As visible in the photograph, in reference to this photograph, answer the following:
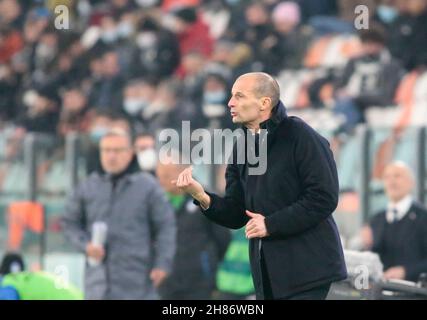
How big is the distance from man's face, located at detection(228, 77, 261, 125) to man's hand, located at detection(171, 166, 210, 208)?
1.26 feet

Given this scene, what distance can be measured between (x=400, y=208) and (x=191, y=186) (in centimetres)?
474

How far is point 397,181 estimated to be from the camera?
1331 centimetres

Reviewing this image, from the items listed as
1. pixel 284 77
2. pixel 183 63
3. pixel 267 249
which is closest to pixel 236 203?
pixel 267 249

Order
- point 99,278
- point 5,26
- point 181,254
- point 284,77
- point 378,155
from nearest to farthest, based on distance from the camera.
Answer: point 99,278 → point 181,254 → point 378,155 → point 284,77 → point 5,26

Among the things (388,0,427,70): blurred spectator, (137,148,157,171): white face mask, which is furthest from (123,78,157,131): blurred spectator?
(137,148,157,171): white face mask

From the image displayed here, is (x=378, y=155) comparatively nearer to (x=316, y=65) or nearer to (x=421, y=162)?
(x=421, y=162)

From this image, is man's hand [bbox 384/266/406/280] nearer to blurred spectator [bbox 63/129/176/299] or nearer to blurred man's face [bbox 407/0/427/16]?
blurred spectator [bbox 63/129/176/299]

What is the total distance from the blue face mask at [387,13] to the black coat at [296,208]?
861 cm

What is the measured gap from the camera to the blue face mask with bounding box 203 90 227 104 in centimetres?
1728

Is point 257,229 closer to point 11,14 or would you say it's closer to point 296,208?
point 296,208

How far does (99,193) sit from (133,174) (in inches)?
11.6

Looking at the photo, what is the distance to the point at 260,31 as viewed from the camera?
A: 60.9 ft

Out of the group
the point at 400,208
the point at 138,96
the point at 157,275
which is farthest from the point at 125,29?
the point at 157,275

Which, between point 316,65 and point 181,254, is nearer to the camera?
point 181,254
